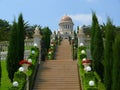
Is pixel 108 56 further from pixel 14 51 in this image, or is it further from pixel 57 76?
pixel 14 51

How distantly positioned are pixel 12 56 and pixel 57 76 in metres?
3.50

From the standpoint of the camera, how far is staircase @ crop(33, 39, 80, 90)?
2508 cm

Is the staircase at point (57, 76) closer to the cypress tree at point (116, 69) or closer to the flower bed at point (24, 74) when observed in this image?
the flower bed at point (24, 74)

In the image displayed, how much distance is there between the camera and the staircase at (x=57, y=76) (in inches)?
987

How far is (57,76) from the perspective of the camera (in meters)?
27.1

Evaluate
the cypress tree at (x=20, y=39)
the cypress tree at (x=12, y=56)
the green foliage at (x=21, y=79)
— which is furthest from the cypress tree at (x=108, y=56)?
the cypress tree at (x=12, y=56)

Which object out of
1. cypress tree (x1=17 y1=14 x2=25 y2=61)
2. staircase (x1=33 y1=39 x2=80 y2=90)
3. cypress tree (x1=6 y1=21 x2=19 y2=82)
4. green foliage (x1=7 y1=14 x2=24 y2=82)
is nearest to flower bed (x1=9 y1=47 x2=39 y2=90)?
staircase (x1=33 y1=39 x2=80 y2=90)

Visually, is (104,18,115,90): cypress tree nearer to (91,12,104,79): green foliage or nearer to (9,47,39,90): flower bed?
(91,12,104,79): green foliage

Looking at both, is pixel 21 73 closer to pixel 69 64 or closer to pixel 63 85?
pixel 63 85

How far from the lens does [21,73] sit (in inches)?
931

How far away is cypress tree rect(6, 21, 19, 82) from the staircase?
181 cm

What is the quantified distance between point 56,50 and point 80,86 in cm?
1940

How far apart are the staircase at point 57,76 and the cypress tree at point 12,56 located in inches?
71.3

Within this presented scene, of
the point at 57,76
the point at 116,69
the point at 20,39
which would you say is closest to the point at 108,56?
the point at 116,69
